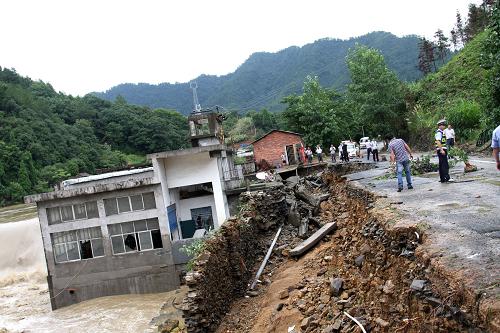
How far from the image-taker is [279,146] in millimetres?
45594

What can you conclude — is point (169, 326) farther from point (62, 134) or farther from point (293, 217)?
point (62, 134)

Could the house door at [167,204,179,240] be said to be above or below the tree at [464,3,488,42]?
below

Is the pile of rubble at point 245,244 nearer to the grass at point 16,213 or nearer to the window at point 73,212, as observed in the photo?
the window at point 73,212

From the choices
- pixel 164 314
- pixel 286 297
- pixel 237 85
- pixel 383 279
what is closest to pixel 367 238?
pixel 383 279

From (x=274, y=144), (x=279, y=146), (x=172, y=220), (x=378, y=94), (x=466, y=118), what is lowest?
(x=172, y=220)

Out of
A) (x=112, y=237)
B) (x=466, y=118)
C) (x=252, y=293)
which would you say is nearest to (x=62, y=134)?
(x=112, y=237)

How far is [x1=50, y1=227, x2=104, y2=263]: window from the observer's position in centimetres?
2831

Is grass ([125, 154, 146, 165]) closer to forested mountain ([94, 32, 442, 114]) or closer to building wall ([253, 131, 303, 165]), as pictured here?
forested mountain ([94, 32, 442, 114])

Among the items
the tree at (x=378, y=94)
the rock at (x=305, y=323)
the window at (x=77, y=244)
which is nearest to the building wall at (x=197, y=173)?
the window at (x=77, y=244)

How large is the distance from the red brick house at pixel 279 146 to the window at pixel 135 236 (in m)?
20.0

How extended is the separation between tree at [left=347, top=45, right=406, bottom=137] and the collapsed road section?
65.4 feet

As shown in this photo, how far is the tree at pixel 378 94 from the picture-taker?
3559cm

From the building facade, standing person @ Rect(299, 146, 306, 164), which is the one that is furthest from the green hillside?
the building facade

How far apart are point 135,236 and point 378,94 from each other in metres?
22.6
